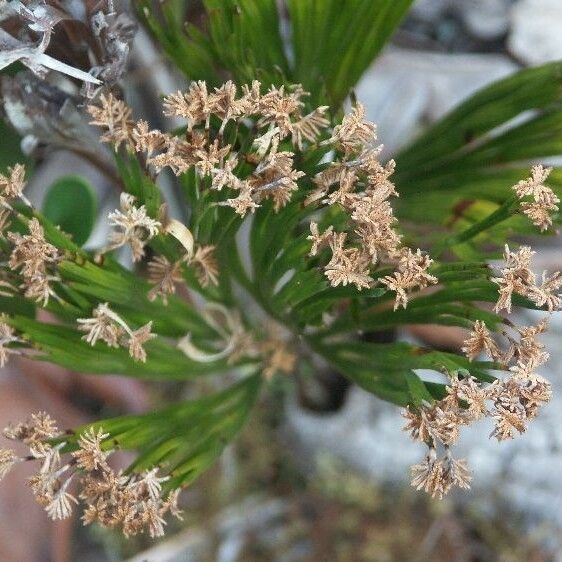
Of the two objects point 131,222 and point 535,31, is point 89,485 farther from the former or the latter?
point 535,31

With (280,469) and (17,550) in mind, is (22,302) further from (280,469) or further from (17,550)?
(280,469)

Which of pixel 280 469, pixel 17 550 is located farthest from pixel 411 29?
pixel 17 550

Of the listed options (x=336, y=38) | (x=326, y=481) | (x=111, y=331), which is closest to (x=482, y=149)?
(x=336, y=38)

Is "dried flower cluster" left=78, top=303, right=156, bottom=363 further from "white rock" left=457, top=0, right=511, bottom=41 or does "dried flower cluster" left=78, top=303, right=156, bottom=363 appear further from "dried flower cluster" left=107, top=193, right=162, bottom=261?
"white rock" left=457, top=0, right=511, bottom=41

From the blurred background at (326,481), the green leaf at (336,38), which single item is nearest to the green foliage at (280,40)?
the green leaf at (336,38)

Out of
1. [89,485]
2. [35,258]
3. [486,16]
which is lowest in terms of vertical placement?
[89,485]

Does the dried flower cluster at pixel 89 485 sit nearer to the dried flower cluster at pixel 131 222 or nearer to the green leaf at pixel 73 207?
the dried flower cluster at pixel 131 222

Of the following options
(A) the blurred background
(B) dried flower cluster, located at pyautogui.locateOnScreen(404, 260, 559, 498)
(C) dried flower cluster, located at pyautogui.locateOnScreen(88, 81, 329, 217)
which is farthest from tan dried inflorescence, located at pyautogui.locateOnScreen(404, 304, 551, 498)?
(A) the blurred background
